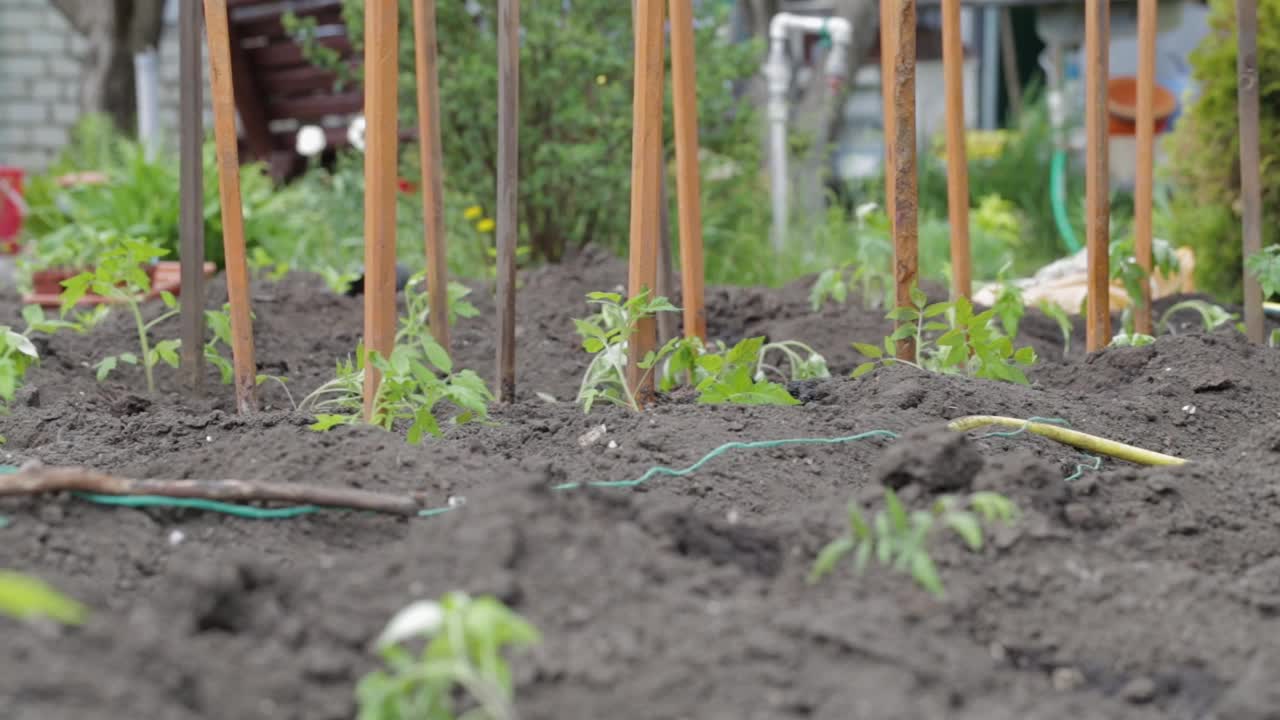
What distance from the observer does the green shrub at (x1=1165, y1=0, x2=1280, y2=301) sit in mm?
4926

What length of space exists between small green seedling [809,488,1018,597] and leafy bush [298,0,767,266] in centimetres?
412

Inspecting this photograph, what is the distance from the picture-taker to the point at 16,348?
10.1 ft

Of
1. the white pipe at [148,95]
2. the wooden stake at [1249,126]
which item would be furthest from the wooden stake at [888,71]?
the white pipe at [148,95]

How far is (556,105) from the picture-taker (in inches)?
237

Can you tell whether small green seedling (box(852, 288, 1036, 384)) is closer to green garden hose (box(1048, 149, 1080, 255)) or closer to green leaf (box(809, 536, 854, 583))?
green leaf (box(809, 536, 854, 583))

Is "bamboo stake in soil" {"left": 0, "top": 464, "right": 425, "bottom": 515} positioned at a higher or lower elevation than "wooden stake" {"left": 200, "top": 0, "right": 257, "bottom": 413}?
lower

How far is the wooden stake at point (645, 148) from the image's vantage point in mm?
2830

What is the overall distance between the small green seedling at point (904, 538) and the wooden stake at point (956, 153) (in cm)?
157

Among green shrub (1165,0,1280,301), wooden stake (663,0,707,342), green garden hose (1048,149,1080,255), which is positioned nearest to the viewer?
wooden stake (663,0,707,342)

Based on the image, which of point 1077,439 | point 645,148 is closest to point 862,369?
point 1077,439

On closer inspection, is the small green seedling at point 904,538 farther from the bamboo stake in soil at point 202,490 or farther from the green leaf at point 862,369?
the green leaf at point 862,369

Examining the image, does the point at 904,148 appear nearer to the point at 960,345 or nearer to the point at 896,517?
the point at 960,345

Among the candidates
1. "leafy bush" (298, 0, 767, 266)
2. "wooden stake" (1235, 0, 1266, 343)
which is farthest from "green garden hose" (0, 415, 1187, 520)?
"leafy bush" (298, 0, 767, 266)

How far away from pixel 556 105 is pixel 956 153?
2972 millimetres
